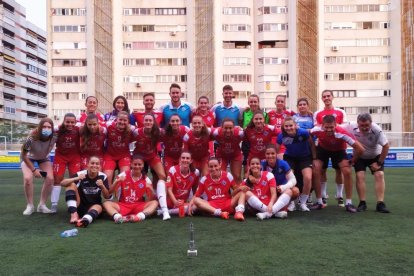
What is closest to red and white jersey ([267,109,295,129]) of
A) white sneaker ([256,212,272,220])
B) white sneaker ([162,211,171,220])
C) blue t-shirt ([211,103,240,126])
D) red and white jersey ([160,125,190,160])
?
blue t-shirt ([211,103,240,126])

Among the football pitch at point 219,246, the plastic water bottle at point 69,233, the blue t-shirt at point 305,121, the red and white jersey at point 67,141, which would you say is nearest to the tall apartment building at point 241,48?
the blue t-shirt at point 305,121

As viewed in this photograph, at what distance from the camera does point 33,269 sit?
11.9 ft

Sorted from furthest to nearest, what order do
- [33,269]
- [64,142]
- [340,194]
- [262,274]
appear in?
[340,194]
[64,142]
[33,269]
[262,274]

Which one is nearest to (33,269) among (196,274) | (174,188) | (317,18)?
(196,274)

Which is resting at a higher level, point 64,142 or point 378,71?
point 378,71

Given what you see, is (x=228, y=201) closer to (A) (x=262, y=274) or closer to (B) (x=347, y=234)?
(B) (x=347, y=234)

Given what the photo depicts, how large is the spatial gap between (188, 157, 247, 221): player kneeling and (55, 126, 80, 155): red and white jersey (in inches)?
85.8

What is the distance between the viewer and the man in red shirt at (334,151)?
263 inches

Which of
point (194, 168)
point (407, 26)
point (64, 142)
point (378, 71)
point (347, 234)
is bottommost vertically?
point (347, 234)

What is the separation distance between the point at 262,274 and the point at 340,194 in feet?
16.1

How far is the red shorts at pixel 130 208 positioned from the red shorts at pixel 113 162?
32.8 inches

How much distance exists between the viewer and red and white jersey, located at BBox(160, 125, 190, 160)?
22.9 feet

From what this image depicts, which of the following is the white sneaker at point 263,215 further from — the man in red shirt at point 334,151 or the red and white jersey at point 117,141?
the red and white jersey at point 117,141

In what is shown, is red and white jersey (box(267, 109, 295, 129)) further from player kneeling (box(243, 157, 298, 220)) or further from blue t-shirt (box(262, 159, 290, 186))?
player kneeling (box(243, 157, 298, 220))
